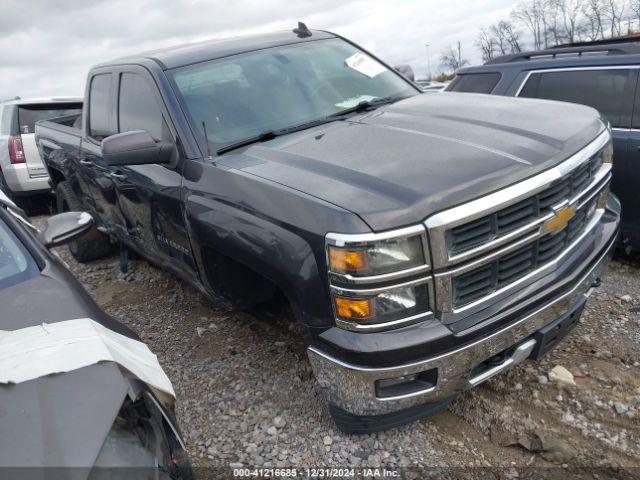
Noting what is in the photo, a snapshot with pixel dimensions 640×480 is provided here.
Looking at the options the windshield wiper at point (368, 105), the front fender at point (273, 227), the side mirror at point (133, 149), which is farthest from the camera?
the windshield wiper at point (368, 105)

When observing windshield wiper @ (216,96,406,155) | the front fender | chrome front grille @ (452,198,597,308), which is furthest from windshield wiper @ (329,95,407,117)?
chrome front grille @ (452,198,597,308)

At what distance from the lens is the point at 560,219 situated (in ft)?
7.91

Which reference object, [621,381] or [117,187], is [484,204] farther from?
[117,187]

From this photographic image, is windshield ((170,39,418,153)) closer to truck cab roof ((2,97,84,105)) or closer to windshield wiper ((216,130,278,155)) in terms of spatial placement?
windshield wiper ((216,130,278,155))

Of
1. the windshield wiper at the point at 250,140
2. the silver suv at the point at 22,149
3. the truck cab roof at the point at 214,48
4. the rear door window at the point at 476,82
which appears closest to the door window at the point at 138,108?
the truck cab roof at the point at 214,48

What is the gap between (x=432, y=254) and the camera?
2039 millimetres

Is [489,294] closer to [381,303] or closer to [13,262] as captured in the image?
[381,303]

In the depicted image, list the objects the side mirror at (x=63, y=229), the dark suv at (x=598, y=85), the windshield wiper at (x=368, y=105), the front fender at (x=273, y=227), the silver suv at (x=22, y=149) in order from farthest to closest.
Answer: the silver suv at (x=22, y=149), the dark suv at (x=598, y=85), the windshield wiper at (x=368, y=105), the side mirror at (x=63, y=229), the front fender at (x=273, y=227)

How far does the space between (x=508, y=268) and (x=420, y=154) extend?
0.62 metres

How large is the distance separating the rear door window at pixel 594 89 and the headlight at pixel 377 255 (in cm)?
296

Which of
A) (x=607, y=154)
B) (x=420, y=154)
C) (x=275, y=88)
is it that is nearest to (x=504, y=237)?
(x=420, y=154)

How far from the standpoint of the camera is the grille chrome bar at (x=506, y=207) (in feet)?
6.67

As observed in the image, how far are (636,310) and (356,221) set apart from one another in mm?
2506

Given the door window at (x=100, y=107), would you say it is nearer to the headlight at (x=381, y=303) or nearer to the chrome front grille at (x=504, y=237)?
the headlight at (x=381, y=303)
